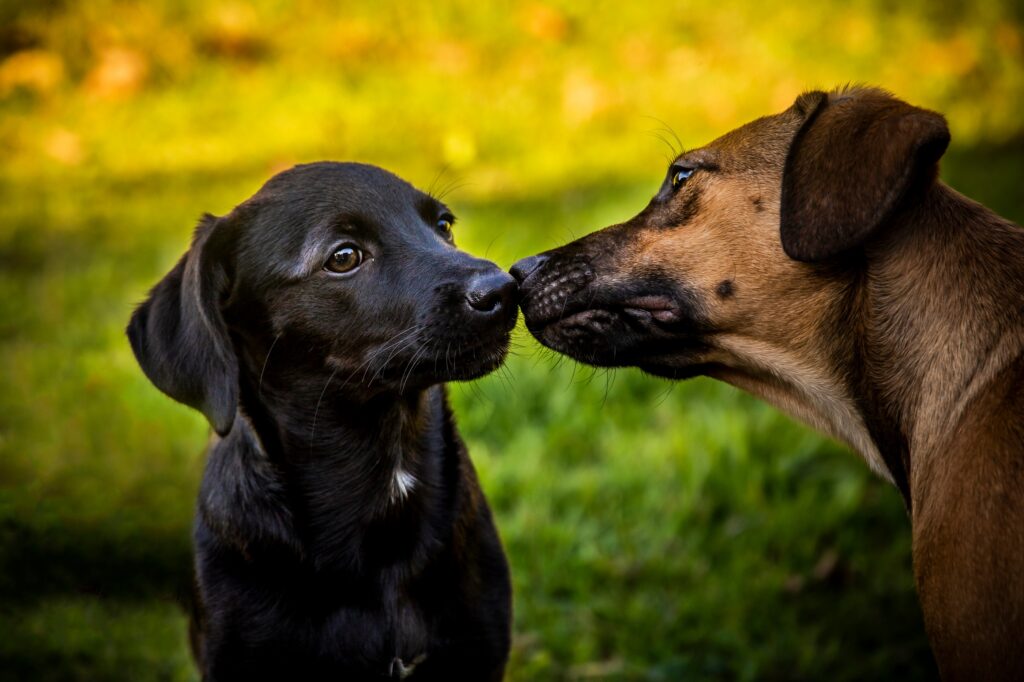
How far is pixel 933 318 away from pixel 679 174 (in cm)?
95

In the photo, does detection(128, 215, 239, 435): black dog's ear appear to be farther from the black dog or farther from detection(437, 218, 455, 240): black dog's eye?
detection(437, 218, 455, 240): black dog's eye

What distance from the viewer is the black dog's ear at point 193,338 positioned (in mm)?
3352

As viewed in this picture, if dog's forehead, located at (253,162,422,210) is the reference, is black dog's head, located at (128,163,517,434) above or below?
below

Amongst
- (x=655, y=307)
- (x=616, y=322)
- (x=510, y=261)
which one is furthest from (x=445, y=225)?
(x=510, y=261)

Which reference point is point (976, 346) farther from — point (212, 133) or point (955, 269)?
point (212, 133)

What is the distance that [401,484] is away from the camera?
12.0 ft

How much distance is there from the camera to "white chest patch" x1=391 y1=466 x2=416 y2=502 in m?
3.62

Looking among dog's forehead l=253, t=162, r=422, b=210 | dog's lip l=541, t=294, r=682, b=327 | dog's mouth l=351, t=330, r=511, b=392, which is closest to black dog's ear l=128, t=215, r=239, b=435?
dog's forehead l=253, t=162, r=422, b=210

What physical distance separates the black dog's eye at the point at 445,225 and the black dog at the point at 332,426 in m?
0.23

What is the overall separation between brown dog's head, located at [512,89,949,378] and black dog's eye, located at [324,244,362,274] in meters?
0.56

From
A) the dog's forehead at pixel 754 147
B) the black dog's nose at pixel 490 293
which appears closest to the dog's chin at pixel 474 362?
the black dog's nose at pixel 490 293

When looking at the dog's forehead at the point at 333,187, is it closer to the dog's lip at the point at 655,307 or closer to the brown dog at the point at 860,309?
the brown dog at the point at 860,309

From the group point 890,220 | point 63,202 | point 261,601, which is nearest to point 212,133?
point 63,202

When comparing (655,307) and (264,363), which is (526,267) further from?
(264,363)
